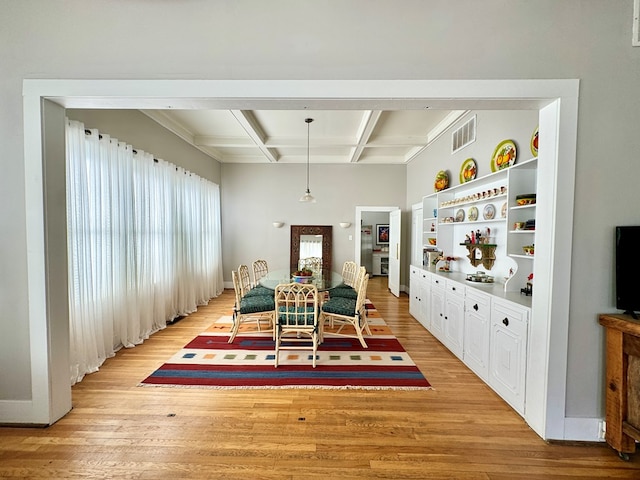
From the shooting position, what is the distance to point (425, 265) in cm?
449

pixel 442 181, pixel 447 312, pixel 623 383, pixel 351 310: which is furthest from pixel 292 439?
pixel 442 181

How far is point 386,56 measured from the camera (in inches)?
71.2

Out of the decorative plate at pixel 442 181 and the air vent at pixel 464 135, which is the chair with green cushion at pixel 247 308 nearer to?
the decorative plate at pixel 442 181

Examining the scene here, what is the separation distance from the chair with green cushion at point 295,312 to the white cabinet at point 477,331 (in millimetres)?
1572

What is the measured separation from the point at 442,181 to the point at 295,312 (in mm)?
3149

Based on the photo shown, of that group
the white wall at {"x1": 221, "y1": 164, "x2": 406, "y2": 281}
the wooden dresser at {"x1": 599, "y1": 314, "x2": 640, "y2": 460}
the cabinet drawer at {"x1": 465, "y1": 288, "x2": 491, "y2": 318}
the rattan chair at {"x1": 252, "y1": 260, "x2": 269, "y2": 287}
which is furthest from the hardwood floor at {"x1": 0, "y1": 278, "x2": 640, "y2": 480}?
the white wall at {"x1": 221, "y1": 164, "x2": 406, "y2": 281}

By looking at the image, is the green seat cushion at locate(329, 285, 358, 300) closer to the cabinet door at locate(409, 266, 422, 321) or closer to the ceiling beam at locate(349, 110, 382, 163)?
the cabinet door at locate(409, 266, 422, 321)

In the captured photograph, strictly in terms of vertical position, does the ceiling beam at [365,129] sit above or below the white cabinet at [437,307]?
above

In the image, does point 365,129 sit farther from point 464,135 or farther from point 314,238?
point 314,238

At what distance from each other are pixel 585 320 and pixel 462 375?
48.4 inches

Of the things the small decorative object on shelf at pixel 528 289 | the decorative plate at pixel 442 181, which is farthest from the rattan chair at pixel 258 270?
the small decorative object on shelf at pixel 528 289

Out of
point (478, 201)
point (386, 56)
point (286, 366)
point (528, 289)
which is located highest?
point (386, 56)

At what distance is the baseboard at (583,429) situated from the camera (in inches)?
71.0

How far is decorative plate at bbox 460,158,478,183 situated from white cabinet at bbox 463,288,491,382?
1643mm
